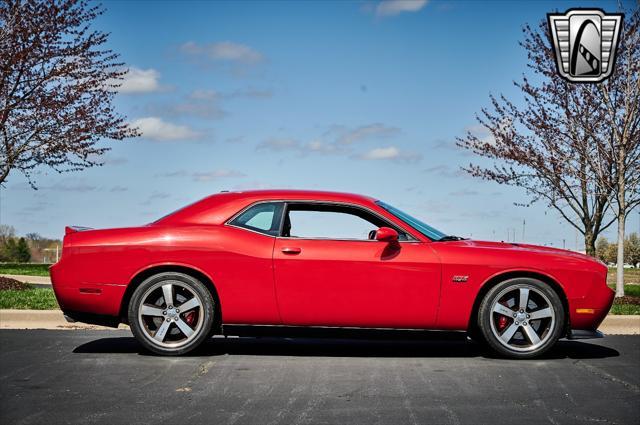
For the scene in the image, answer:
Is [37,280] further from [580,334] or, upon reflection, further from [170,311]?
[580,334]

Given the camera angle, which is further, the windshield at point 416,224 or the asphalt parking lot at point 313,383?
the windshield at point 416,224

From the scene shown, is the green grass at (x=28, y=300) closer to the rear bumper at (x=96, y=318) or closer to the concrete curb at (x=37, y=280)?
the rear bumper at (x=96, y=318)

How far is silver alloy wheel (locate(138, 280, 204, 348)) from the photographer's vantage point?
736cm

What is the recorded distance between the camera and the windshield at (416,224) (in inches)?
299

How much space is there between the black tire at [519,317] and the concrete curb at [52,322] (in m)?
3.04

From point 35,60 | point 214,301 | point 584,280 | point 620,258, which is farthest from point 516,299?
point 35,60

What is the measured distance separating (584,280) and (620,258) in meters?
9.25

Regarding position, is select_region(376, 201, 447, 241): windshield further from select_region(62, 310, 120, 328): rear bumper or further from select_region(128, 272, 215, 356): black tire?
select_region(62, 310, 120, 328): rear bumper

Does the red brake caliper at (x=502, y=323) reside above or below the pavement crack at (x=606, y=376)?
above

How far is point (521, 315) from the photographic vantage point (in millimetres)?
7395

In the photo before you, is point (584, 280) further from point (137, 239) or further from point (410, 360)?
point (137, 239)

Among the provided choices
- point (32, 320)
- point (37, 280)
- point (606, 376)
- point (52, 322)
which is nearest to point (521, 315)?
point (606, 376)

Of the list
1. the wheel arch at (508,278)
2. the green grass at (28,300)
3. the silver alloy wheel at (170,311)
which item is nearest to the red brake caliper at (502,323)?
the wheel arch at (508,278)

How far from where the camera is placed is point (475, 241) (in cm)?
786
